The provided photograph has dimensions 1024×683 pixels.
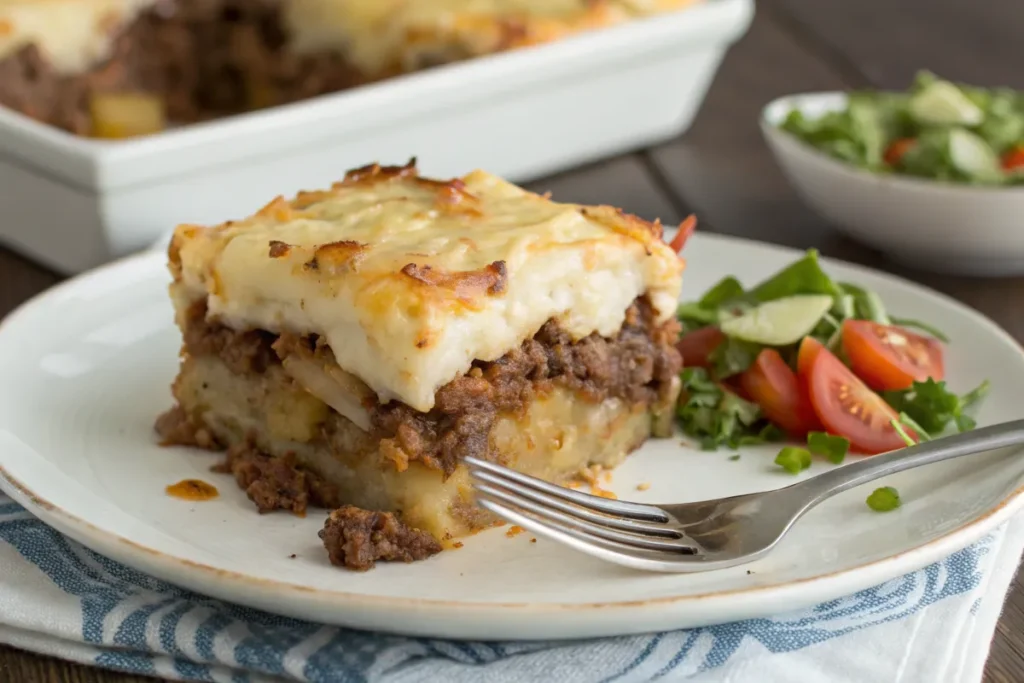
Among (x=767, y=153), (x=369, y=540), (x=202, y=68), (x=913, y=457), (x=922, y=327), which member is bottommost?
(x=767, y=153)

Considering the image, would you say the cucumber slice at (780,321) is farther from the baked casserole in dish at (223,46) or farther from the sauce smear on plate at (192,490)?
the baked casserole in dish at (223,46)

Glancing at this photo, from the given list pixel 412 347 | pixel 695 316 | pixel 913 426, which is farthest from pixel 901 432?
pixel 412 347

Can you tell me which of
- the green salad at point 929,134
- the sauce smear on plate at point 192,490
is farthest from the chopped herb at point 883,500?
the green salad at point 929,134

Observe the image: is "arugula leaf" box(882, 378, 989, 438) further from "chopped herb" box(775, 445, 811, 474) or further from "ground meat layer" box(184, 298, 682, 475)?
"ground meat layer" box(184, 298, 682, 475)

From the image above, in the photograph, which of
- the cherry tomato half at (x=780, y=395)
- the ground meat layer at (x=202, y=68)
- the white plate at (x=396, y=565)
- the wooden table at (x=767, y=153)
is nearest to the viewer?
the white plate at (x=396, y=565)

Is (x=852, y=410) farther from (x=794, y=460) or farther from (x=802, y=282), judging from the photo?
(x=802, y=282)
